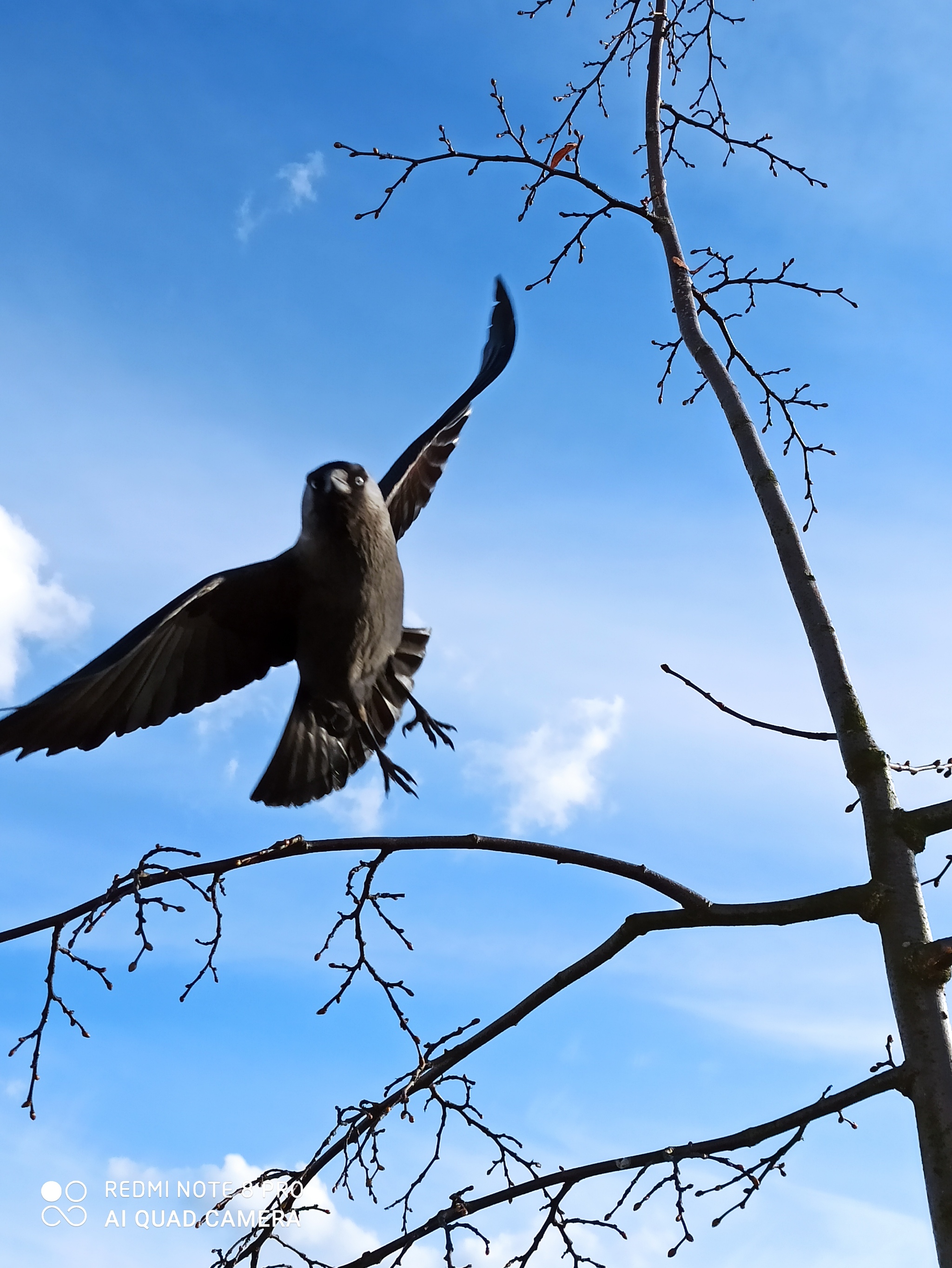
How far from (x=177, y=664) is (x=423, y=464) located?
4.96 ft

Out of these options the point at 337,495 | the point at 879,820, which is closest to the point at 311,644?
the point at 337,495

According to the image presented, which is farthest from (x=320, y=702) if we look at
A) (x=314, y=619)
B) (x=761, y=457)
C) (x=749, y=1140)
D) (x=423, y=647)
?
(x=749, y=1140)

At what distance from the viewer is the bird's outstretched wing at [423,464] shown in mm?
4332

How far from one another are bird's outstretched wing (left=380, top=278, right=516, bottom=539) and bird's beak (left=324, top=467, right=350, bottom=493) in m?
0.70

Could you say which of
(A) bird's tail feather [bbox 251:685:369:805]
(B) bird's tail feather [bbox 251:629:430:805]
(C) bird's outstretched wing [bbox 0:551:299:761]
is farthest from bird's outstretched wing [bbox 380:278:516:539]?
(A) bird's tail feather [bbox 251:685:369:805]

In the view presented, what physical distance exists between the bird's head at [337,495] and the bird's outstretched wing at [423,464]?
63 centimetres

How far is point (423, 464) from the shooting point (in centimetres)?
453

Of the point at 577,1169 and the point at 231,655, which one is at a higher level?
the point at 231,655

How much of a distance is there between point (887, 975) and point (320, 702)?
1.97m

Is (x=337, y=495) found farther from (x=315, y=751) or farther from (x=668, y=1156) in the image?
(x=668, y=1156)

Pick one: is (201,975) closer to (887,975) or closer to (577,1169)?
(577,1169)

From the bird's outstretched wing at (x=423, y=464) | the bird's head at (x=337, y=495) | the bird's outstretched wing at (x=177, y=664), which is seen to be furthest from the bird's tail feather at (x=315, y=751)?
the bird's outstretched wing at (x=423, y=464)

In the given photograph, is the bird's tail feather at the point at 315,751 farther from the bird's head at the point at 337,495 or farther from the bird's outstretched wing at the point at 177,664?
the bird's head at the point at 337,495

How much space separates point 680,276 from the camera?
3566 millimetres
